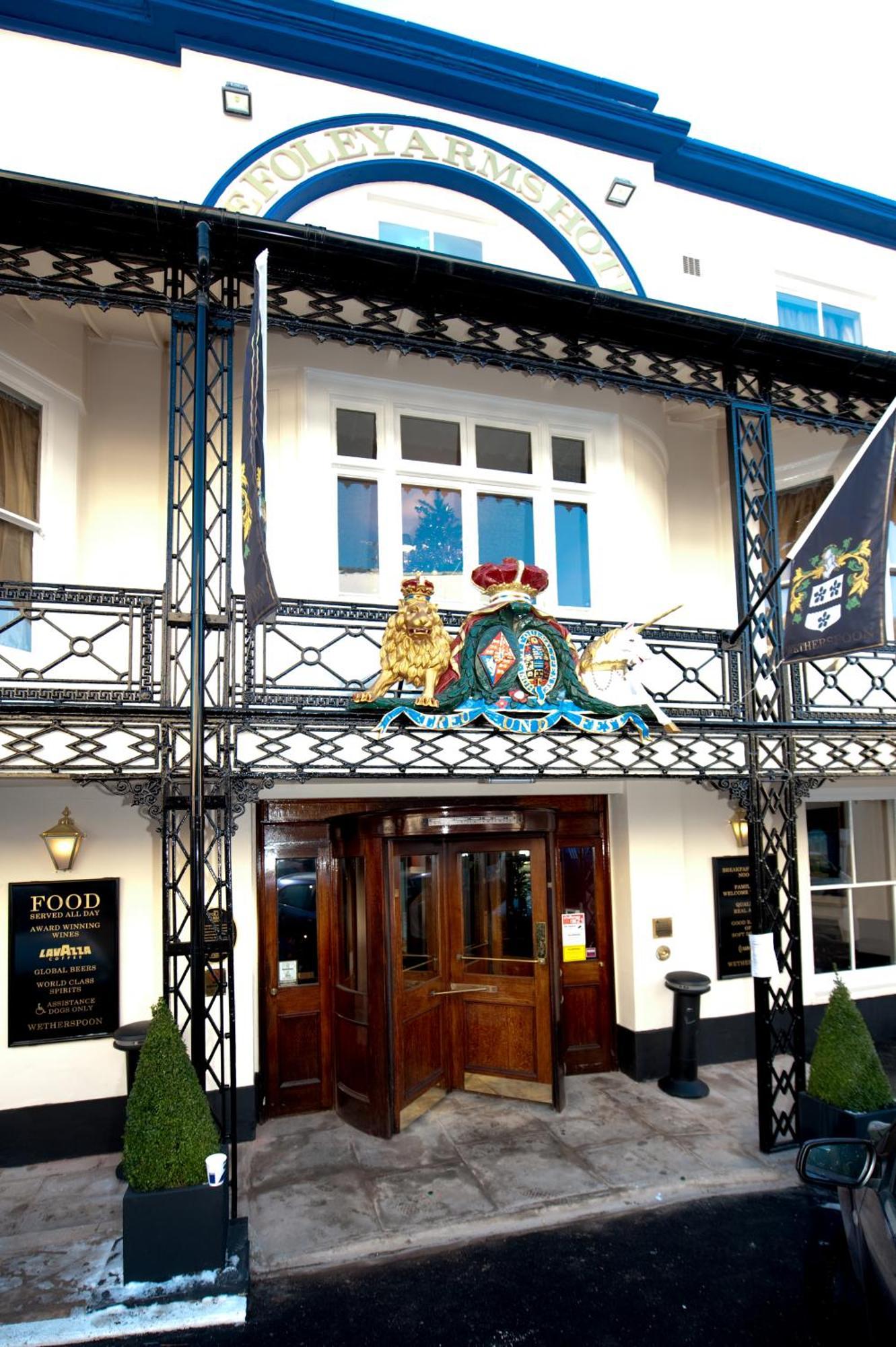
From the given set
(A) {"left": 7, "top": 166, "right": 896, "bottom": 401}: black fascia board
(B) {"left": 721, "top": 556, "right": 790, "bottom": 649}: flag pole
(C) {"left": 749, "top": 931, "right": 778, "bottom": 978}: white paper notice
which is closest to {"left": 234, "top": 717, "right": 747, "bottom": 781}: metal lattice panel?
(B) {"left": 721, "top": 556, "right": 790, "bottom": 649}: flag pole

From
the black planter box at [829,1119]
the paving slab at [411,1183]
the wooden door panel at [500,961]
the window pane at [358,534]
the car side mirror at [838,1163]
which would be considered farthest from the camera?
the wooden door panel at [500,961]

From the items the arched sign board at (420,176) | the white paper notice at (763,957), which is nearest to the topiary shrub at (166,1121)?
the white paper notice at (763,957)

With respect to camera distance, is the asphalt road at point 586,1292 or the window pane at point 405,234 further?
the window pane at point 405,234

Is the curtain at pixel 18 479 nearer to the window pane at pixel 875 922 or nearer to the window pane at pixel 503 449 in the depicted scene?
the window pane at pixel 503 449

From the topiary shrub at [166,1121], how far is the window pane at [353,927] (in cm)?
236

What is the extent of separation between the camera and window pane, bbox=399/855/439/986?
7.97 m

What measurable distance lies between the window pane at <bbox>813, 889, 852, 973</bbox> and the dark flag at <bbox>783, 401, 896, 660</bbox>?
4784 millimetres

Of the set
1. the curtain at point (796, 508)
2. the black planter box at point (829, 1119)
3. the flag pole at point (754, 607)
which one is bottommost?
the black planter box at point (829, 1119)

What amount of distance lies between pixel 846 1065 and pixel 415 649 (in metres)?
4.95

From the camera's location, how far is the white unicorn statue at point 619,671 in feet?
22.4

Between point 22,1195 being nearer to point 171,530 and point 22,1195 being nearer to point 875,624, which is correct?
point 171,530

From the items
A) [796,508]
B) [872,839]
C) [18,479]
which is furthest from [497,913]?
[796,508]

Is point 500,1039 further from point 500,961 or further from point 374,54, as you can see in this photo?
point 374,54

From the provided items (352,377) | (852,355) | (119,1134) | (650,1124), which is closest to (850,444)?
(852,355)
